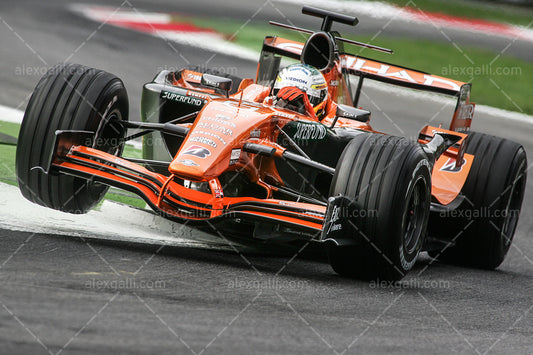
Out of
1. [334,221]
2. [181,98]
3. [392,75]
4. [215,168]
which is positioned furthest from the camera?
[392,75]

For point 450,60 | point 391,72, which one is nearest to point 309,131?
point 391,72

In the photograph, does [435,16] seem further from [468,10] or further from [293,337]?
[293,337]

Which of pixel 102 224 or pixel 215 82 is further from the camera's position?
pixel 215 82

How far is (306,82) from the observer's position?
7.58 metres

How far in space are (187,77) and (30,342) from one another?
535cm

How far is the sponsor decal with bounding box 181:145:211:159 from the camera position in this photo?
5949 millimetres

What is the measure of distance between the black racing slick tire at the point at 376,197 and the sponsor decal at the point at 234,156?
0.82 m

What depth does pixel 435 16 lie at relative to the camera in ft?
56.6

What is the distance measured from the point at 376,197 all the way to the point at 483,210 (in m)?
2.43

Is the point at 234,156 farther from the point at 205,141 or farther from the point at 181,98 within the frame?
the point at 181,98

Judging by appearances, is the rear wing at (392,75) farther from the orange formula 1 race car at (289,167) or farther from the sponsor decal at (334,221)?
the sponsor decal at (334,221)

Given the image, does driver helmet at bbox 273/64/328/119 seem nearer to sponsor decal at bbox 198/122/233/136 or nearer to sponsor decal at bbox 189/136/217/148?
sponsor decal at bbox 198/122/233/136

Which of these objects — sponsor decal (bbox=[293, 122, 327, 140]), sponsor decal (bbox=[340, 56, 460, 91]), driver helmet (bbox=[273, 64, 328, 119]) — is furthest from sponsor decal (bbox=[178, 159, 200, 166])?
sponsor decal (bbox=[340, 56, 460, 91])

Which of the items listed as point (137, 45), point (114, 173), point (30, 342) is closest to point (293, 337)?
point (30, 342)
